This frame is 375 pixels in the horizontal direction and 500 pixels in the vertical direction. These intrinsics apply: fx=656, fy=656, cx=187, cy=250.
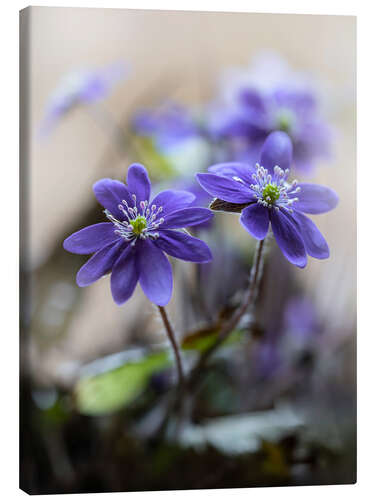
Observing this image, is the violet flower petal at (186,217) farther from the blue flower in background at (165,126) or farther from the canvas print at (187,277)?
the blue flower in background at (165,126)

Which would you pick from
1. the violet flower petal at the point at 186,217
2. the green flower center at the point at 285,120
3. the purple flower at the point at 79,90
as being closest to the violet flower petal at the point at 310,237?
the violet flower petal at the point at 186,217

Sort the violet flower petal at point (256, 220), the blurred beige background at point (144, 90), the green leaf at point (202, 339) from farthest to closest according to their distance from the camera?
the blurred beige background at point (144, 90)
the green leaf at point (202, 339)
the violet flower petal at point (256, 220)

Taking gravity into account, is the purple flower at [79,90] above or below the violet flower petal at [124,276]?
above

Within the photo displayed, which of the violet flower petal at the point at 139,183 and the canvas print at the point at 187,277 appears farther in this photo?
the canvas print at the point at 187,277

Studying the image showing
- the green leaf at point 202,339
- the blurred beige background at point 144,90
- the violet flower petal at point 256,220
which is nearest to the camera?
the violet flower petal at point 256,220

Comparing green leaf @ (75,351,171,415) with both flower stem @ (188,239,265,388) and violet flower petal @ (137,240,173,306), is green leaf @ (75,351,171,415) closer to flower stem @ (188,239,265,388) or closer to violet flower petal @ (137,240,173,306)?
flower stem @ (188,239,265,388)

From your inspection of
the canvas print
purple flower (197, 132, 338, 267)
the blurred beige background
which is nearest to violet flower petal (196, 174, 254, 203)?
purple flower (197, 132, 338, 267)

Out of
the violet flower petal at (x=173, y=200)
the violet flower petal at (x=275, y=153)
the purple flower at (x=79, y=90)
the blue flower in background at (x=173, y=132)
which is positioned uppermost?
the purple flower at (x=79, y=90)
